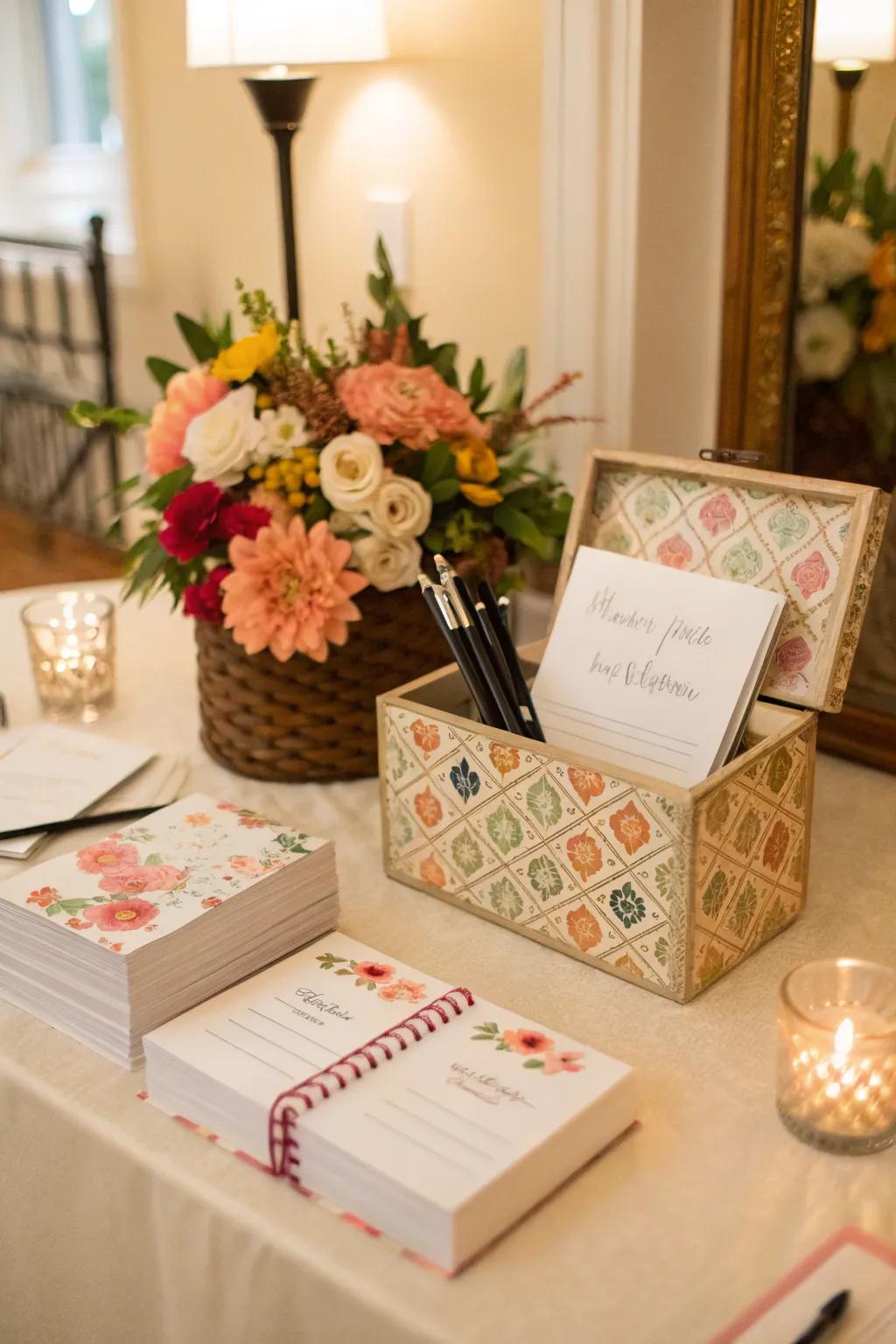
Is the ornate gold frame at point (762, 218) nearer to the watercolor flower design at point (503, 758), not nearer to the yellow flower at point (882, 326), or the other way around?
the yellow flower at point (882, 326)

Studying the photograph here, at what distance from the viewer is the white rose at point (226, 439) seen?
1.05m

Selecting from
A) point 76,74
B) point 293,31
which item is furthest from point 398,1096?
point 76,74

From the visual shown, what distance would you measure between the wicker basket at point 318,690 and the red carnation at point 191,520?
8cm

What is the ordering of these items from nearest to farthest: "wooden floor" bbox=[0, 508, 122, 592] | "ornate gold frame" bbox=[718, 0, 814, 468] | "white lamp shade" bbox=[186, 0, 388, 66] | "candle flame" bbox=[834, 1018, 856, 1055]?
"candle flame" bbox=[834, 1018, 856, 1055]
"ornate gold frame" bbox=[718, 0, 814, 468]
"white lamp shade" bbox=[186, 0, 388, 66]
"wooden floor" bbox=[0, 508, 122, 592]

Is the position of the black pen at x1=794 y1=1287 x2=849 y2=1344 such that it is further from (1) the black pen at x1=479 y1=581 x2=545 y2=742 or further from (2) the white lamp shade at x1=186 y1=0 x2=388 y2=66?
(2) the white lamp shade at x1=186 y1=0 x2=388 y2=66

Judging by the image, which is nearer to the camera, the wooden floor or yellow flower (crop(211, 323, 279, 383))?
yellow flower (crop(211, 323, 279, 383))

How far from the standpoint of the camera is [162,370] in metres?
1.19

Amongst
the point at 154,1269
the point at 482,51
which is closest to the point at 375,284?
the point at 482,51

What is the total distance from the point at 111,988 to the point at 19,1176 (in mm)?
131

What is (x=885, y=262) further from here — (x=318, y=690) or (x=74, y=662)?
(x=74, y=662)

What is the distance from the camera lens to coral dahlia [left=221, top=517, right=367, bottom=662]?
1021 mm

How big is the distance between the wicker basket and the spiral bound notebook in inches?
12.4

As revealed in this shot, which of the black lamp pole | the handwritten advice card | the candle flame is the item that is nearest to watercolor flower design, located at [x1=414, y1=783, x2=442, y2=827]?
the handwritten advice card

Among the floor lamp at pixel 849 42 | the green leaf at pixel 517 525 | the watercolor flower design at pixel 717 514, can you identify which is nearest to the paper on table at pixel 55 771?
the green leaf at pixel 517 525
